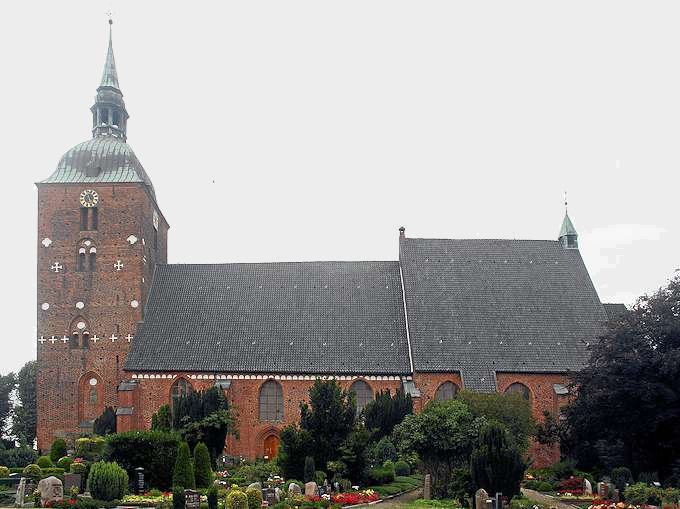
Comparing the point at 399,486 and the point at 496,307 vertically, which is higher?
the point at 496,307

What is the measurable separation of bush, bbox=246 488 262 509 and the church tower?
20.6m

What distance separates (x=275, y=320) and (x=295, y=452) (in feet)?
47.0

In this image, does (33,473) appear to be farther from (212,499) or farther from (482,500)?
(482,500)

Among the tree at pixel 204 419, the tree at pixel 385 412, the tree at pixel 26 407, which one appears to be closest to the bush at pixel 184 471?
the tree at pixel 204 419

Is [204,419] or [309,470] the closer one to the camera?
Answer: [309,470]

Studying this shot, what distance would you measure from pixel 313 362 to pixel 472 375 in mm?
7948

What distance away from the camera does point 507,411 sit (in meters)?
34.7

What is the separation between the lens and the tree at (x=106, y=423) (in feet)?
133

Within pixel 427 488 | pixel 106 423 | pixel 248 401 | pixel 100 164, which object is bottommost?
pixel 427 488

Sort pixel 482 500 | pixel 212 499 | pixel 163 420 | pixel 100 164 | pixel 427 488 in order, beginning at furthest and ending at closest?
1. pixel 100 164
2. pixel 163 420
3. pixel 427 488
4. pixel 482 500
5. pixel 212 499

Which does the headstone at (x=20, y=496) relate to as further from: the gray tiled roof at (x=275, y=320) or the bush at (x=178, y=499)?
→ the gray tiled roof at (x=275, y=320)

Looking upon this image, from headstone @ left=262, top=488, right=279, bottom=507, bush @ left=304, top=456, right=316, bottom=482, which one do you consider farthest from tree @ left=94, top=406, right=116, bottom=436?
headstone @ left=262, top=488, right=279, bottom=507

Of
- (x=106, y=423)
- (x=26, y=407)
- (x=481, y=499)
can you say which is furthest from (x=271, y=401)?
(x=26, y=407)

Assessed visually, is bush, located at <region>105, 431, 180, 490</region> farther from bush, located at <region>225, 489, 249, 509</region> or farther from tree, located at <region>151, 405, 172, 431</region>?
bush, located at <region>225, 489, 249, 509</region>
